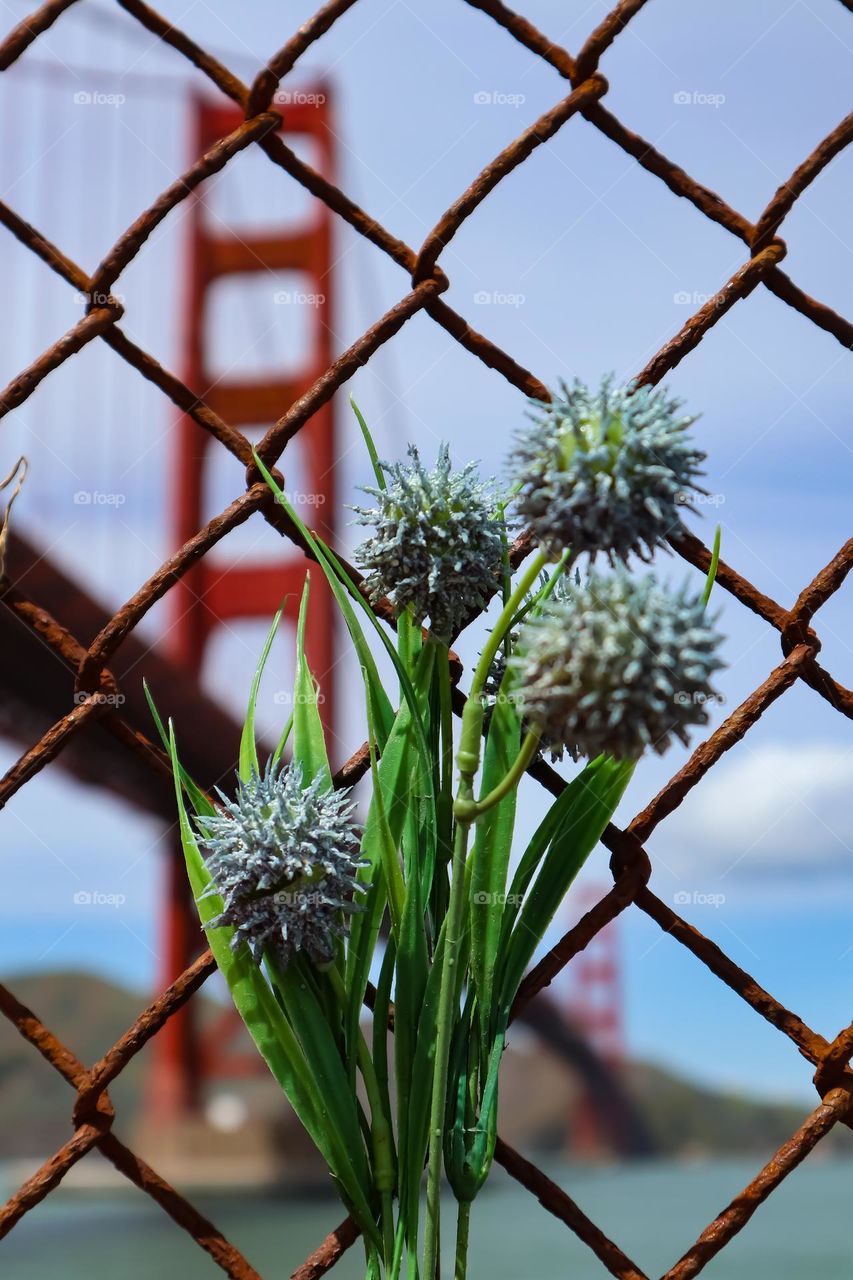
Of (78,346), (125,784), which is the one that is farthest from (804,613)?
(125,784)

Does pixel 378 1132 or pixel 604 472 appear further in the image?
pixel 378 1132

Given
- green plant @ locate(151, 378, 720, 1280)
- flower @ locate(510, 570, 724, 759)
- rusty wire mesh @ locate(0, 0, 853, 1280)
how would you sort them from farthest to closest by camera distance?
rusty wire mesh @ locate(0, 0, 853, 1280)
green plant @ locate(151, 378, 720, 1280)
flower @ locate(510, 570, 724, 759)

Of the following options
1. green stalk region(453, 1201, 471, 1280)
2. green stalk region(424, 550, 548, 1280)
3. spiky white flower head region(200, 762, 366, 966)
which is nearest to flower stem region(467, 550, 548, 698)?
green stalk region(424, 550, 548, 1280)

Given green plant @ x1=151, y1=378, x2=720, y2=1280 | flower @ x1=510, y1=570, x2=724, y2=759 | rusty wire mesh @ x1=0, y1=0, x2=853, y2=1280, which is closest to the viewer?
flower @ x1=510, y1=570, x2=724, y2=759

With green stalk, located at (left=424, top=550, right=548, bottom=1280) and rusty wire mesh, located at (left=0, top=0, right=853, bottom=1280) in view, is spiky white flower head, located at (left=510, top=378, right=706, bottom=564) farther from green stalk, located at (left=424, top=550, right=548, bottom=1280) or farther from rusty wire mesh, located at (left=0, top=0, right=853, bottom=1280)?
rusty wire mesh, located at (left=0, top=0, right=853, bottom=1280)

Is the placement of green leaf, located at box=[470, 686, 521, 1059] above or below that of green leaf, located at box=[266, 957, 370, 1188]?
above

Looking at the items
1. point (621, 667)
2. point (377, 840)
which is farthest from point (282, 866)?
point (621, 667)

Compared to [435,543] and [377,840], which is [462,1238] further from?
[435,543]
